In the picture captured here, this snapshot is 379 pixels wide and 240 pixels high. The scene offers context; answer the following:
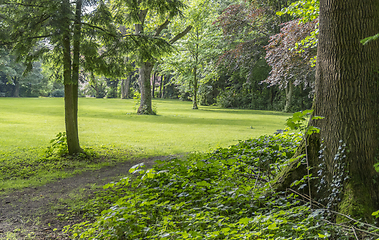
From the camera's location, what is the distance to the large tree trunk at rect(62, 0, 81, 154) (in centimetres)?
611

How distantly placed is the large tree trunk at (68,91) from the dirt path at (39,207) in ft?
4.60

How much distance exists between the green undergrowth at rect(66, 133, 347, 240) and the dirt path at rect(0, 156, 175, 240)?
39cm

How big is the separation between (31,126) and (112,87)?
38.8 meters

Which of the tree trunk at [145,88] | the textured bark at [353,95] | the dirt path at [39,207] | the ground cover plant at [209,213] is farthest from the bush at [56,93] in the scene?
the textured bark at [353,95]

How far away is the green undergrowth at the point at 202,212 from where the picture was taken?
2.87 m

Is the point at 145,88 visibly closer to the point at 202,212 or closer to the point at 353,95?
the point at 202,212

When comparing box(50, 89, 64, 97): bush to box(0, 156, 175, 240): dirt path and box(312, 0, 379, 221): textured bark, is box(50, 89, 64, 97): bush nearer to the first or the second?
box(0, 156, 175, 240): dirt path

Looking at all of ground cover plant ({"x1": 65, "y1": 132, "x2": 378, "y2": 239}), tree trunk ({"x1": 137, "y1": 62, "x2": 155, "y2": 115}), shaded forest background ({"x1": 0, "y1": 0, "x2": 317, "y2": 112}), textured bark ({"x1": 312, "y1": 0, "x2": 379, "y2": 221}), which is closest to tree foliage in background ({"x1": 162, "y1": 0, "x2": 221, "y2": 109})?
shaded forest background ({"x1": 0, "y1": 0, "x2": 317, "y2": 112})

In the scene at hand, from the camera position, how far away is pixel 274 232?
2.85 meters

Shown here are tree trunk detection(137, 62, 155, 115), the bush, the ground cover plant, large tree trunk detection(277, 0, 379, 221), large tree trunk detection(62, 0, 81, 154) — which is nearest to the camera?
the ground cover plant

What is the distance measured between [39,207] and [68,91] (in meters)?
3.50

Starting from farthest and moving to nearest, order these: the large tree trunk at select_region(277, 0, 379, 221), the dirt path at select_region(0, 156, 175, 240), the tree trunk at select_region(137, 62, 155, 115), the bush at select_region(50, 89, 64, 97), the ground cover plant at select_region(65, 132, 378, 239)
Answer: the bush at select_region(50, 89, 64, 97)
the tree trunk at select_region(137, 62, 155, 115)
the dirt path at select_region(0, 156, 175, 240)
the large tree trunk at select_region(277, 0, 379, 221)
the ground cover plant at select_region(65, 132, 378, 239)

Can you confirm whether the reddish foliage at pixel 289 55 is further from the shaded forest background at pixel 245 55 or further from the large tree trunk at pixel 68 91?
the large tree trunk at pixel 68 91

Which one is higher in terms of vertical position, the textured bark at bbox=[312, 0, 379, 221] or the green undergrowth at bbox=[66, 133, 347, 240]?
the textured bark at bbox=[312, 0, 379, 221]
